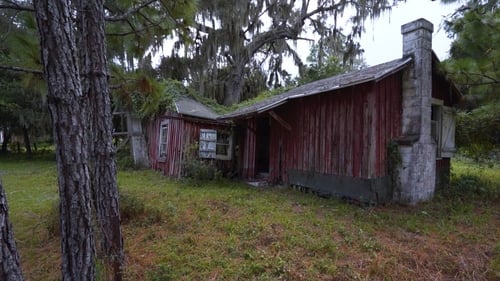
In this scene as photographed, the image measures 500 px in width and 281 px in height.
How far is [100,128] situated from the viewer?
2.96 meters

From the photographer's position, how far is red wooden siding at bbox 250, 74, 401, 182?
20.0 feet

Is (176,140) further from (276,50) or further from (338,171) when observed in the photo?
(276,50)

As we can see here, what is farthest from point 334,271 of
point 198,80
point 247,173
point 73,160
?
point 198,80

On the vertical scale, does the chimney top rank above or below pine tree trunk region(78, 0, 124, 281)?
above

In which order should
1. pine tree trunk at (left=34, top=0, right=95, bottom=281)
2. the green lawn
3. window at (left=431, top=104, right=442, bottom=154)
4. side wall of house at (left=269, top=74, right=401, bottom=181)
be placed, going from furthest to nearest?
window at (left=431, top=104, right=442, bottom=154) < side wall of house at (left=269, top=74, right=401, bottom=181) < the green lawn < pine tree trunk at (left=34, top=0, right=95, bottom=281)

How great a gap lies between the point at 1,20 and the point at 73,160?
2.19 metres

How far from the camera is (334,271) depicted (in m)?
3.19

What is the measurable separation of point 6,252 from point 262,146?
948 centimetres

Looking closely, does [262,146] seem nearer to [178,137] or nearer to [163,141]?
[178,137]

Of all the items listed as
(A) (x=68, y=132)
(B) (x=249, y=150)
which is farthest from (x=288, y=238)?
(B) (x=249, y=150)

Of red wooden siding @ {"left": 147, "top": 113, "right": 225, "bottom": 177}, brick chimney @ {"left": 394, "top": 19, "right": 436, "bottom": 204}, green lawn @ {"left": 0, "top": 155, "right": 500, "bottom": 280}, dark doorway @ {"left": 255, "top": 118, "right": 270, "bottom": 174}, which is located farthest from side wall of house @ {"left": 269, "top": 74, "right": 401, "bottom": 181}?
red wooden siding @ {"left": 147, "top": 113, "right": 225, "bottom": 177}

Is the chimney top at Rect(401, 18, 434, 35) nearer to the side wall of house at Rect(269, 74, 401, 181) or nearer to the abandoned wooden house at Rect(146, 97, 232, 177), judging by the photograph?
the side wall of house at Rect(269, 74, 401, 181)

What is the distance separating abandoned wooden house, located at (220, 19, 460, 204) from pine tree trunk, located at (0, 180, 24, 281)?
5439 mm

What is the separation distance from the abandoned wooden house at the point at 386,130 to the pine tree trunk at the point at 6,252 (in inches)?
214
